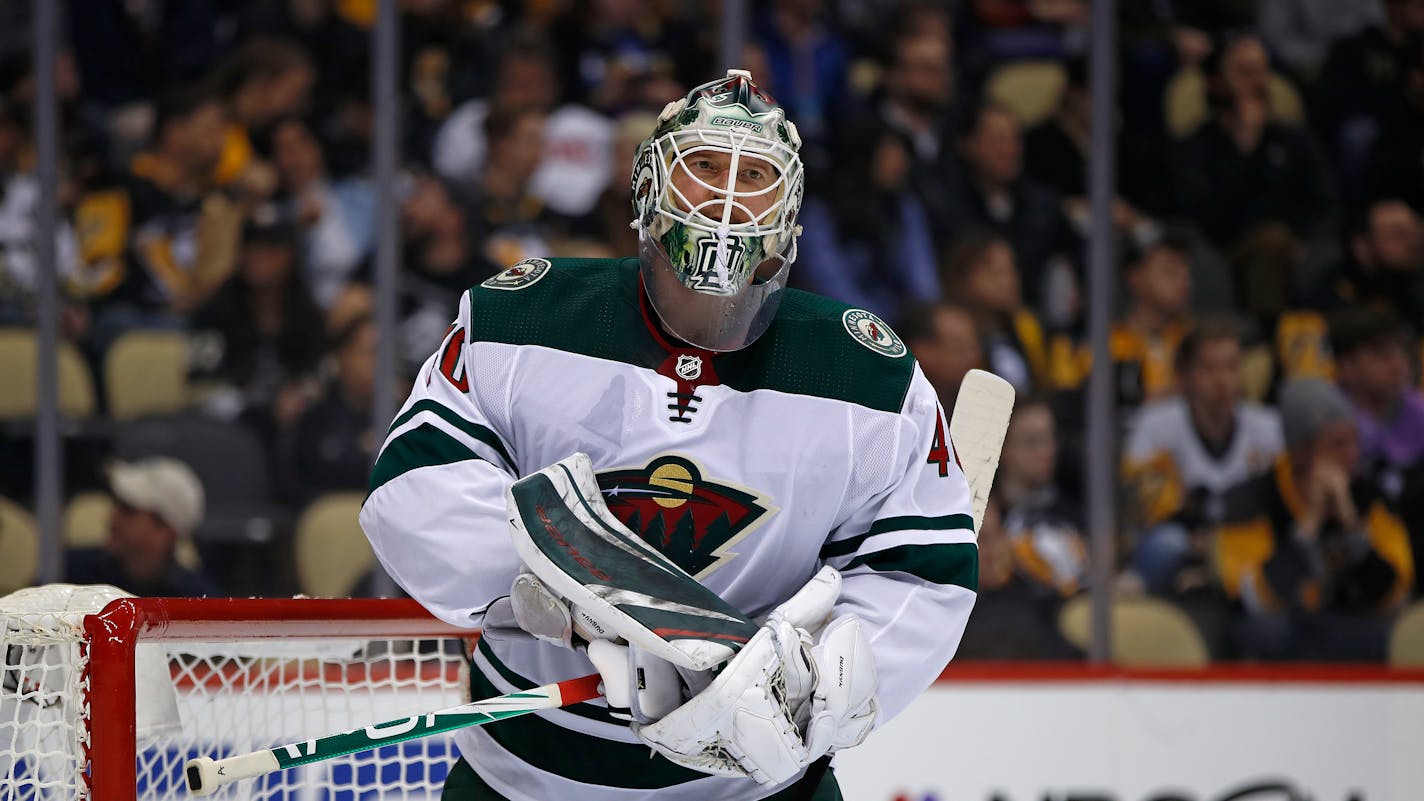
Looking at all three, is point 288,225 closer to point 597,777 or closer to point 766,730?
point 597,777

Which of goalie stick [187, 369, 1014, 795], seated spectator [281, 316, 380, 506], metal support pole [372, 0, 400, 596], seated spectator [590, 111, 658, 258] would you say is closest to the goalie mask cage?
goalie stick [187, 369, 1014, 795]

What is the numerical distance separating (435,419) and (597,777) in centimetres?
37

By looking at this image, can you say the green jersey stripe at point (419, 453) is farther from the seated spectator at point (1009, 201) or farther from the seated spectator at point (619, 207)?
the seated spectator at point (1009, 201)

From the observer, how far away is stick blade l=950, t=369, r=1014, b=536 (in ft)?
6.13

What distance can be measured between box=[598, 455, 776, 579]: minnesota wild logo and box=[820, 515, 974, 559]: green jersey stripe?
0.09 metres

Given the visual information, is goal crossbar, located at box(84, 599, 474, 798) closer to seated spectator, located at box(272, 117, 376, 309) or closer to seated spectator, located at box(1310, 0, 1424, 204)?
seated spectator, located at box(272, 117, 376, 309)

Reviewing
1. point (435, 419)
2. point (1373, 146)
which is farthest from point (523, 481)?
point (1373, 146)

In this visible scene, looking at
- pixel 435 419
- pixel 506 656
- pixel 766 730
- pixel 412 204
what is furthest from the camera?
pixel 412 204

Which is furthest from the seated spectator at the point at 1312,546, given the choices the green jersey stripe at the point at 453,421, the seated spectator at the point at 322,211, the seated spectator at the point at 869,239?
the green jersey stripe at the point at 453,421

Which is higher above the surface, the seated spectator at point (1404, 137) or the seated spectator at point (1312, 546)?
the seated spectator at point (1404, 137)

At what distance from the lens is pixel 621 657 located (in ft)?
4.52

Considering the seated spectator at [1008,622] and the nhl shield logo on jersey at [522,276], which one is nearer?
the nhl shield logo on jersey at [522,276]

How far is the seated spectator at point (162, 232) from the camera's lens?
3.99 m

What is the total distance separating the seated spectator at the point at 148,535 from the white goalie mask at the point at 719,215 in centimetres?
224
